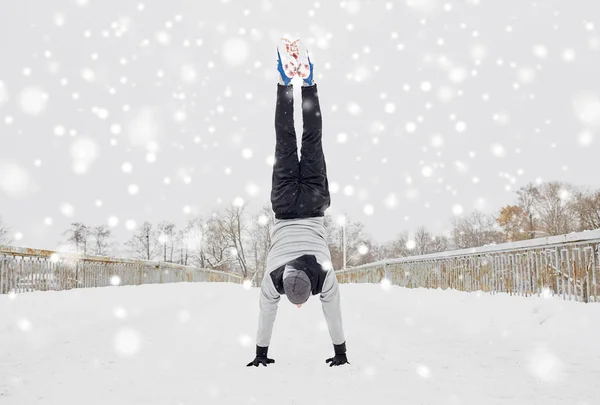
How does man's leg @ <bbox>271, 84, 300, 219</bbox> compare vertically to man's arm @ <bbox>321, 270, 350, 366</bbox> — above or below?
above

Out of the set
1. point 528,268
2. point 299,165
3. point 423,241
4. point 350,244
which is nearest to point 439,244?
point 423,241

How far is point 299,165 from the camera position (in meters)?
4.36

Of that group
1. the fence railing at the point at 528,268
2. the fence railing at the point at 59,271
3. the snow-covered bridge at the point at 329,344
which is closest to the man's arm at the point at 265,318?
the snow-covered bridge at the point at 329,344

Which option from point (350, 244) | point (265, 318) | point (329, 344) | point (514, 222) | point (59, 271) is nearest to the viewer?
point (265, 318)

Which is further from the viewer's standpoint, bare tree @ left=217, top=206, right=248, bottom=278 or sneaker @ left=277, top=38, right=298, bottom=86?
bare tree @ left=217, top=206, right=248, bottom=278

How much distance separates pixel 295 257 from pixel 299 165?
0.91 metres

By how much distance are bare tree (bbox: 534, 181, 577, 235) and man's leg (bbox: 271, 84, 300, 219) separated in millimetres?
53439

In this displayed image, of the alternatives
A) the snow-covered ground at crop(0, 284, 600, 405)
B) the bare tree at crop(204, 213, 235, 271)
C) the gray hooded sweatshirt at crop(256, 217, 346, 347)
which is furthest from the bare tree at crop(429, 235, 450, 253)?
the gray hooded sweatshirt at crop(256, 217, 346, 347)

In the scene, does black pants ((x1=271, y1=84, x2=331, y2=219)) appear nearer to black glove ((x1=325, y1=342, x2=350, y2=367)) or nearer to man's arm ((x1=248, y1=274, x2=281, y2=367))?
man's arm ((x1=248, y1=274, x2=281, y2=367))

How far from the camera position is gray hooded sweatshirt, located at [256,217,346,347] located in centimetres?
398

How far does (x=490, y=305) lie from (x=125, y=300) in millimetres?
7519

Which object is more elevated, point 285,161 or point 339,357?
point 285,161

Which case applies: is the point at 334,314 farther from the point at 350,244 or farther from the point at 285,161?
the point at 350,244

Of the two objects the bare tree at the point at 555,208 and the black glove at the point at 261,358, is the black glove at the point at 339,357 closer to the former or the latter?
the black glove at the point at 261,358
